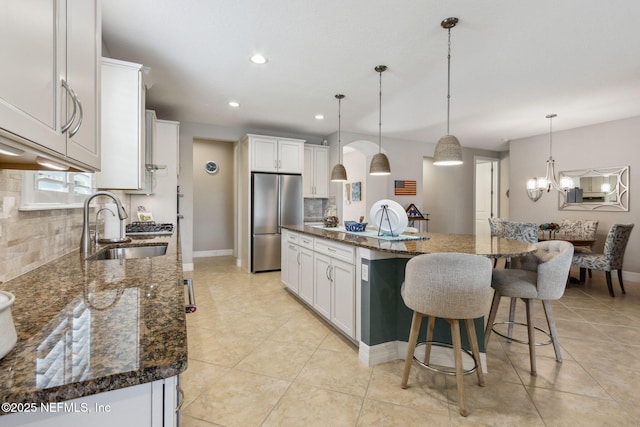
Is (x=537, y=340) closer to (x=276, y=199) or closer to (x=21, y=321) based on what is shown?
(x=21, y=321)

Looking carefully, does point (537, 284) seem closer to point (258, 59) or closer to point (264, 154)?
point (258, 59)

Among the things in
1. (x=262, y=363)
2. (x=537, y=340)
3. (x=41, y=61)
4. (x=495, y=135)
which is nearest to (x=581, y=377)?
(x=537, y=340)

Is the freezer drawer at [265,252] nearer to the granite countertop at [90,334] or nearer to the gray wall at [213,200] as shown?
the gray wall at [213,200]

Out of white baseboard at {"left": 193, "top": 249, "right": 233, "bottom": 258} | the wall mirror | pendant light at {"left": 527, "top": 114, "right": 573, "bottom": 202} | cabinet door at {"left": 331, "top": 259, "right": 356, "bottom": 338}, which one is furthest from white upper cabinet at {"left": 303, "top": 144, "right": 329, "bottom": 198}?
the wall mirror

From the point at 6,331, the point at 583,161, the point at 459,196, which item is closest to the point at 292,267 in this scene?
the point at 6,331

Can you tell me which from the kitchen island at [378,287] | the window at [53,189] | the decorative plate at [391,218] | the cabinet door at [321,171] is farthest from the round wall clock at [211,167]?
the decorative plate at [391,218]

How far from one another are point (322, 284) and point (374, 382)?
106 cm

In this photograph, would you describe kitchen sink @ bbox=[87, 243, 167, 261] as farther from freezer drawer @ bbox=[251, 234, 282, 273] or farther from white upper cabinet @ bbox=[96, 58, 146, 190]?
freezer drawer @ bbox=[251, 234, 282, 273]

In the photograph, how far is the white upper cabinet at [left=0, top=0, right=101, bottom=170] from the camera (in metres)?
0.62

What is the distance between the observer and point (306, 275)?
3.27m

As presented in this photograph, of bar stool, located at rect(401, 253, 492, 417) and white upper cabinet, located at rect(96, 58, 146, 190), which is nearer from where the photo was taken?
bar stool, located at rect(401, 253, 492, 417)

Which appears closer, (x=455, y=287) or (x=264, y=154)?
(x=455, y=287)

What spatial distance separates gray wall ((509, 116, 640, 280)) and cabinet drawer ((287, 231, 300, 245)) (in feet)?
14.9

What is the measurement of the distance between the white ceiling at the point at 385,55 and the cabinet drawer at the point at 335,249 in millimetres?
1750
